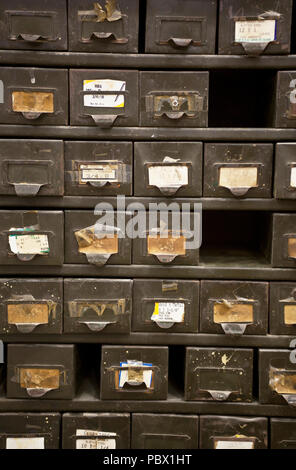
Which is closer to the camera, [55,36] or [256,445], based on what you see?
[55,36]

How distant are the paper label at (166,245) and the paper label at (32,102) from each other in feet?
1.92

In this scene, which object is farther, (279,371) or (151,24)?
(279,371)

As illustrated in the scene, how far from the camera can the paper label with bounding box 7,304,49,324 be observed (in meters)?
1.50

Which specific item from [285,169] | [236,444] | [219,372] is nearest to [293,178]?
[285,169]

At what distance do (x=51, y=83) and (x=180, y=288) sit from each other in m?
0.86

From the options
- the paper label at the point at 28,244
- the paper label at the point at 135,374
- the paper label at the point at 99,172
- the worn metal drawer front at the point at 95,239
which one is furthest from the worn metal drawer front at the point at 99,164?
the paper label at the point at 135,374

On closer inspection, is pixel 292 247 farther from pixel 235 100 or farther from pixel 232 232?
pixel 235 100

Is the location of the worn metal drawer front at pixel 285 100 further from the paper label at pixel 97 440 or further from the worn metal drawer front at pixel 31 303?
the paper label at pixel 97 440

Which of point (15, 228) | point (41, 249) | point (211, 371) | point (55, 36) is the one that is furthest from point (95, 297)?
point (55, 36)

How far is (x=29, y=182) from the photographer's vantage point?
146cm

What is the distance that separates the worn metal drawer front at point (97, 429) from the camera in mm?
1547

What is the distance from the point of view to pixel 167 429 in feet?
5.07

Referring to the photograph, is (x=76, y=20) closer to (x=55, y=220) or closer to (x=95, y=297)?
(x=55, y=220)

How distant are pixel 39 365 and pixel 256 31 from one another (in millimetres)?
1428
